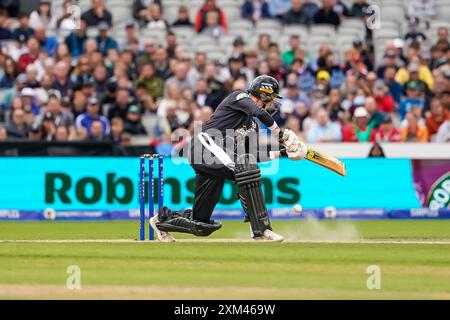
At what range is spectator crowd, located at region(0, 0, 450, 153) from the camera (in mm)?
26000

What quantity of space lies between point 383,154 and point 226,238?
7.63 meters

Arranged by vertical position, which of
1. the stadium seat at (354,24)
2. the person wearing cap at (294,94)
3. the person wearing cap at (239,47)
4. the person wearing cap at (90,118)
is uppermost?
the stadium seat at (354,24)

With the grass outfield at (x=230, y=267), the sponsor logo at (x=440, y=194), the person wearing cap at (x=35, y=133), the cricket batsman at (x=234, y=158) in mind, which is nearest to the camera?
the grass outfield at (x=230, y=267)

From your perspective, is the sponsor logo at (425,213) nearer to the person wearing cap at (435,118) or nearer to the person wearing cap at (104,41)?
the person wearing cap at (435,118)

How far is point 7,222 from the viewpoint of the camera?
22781 millimetres

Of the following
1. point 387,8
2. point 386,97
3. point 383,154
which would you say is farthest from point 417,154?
point 387,8

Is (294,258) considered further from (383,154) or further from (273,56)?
(273,56)

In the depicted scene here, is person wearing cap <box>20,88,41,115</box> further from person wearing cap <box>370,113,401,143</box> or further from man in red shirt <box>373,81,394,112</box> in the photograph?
man in red shirt <box>373,81,394,112</box>

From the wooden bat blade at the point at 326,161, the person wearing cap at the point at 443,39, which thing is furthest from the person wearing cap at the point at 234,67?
the wooden bat blade at the point at 326,161

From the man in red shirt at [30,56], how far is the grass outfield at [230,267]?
9619mm

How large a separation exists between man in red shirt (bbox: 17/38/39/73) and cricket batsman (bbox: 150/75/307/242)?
1236 centimetres

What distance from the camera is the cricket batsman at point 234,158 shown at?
16.2 m

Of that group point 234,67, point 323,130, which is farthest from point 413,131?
point 234,67

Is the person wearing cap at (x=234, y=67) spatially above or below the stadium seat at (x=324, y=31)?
below
